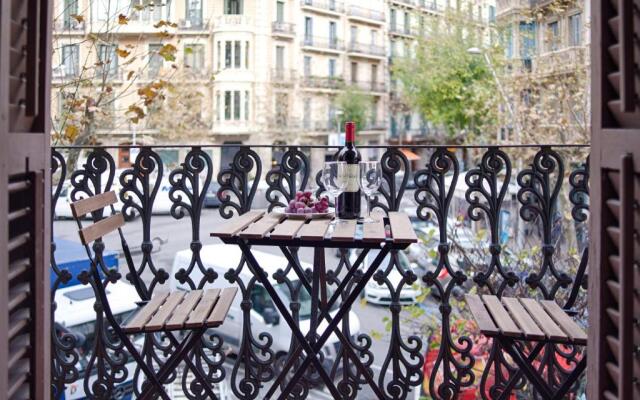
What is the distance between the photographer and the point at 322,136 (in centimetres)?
2269

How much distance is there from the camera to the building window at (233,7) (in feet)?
59.8

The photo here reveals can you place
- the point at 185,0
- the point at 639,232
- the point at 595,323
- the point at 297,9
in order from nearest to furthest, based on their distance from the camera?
1. the point at 639,232
2. the point at 595,323
3. the point at 185,0
4. the point at 297,9

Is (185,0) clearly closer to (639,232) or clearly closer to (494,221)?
(494,221)

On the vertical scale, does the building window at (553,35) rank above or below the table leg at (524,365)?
above

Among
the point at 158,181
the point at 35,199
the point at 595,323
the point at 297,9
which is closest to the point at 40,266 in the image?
the point at 35,199

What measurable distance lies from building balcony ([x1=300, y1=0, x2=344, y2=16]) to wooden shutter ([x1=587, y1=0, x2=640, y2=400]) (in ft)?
69.4

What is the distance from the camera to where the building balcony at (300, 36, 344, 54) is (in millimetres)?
22078

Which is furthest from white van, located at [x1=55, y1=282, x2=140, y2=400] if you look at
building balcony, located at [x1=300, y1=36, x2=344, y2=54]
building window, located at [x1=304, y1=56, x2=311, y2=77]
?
building window, located at [x1=304, y1=56, x2=311, y2=77]

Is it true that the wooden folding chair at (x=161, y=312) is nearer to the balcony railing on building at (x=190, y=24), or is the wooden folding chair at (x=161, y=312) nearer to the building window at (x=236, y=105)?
the balcony railing on building at (x=190, y=24)

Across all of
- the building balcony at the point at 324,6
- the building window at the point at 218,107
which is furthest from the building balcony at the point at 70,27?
the building balcony at the point at 324,6

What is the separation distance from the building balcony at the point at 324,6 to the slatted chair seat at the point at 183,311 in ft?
66.5

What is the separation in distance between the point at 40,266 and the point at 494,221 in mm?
1608

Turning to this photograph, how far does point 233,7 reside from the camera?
18562mm

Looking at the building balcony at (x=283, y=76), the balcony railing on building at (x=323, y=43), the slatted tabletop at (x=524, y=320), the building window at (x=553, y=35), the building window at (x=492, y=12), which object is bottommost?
the slatted tabletop at (x=524, y=320)
